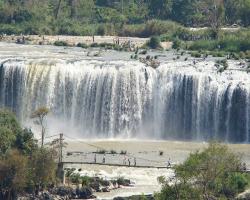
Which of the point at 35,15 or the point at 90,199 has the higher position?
the point at 35,15

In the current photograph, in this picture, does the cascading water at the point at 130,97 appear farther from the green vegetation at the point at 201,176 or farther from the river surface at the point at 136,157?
the green vegetation at the point at 201,176

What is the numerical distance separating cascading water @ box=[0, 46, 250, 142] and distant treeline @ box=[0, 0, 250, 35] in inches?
1005

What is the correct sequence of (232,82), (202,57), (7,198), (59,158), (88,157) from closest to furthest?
(7,198)
(59,158)
(88,157)
(232,82)
(202,57)

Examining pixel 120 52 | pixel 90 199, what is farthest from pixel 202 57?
pixel 90 199

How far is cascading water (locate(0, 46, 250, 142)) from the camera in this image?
69188 mm

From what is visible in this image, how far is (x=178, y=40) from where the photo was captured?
91625 millimetres

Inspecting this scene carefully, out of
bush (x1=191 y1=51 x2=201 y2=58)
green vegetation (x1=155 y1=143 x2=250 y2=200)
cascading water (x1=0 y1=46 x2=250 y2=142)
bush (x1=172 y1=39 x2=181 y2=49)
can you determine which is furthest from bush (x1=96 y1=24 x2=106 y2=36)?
green vegetation (x1=155 y1=143 x2=250 y2=200)

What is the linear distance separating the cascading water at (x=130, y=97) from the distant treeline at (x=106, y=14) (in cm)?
2552

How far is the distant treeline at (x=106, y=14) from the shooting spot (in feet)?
325

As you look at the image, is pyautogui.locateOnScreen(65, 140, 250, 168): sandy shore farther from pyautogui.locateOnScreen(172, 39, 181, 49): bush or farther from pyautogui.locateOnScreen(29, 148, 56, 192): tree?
pyautogui.locateOnScreen(172, 39, 181, 49): bush

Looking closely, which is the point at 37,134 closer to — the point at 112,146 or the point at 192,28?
the point at 112,146

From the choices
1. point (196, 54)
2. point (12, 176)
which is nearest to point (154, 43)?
point (196, 54)

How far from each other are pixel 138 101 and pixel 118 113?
1.49 m

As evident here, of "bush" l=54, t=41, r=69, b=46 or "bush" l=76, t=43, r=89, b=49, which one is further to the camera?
"bush" l=54, t=41, r=69, b=46
